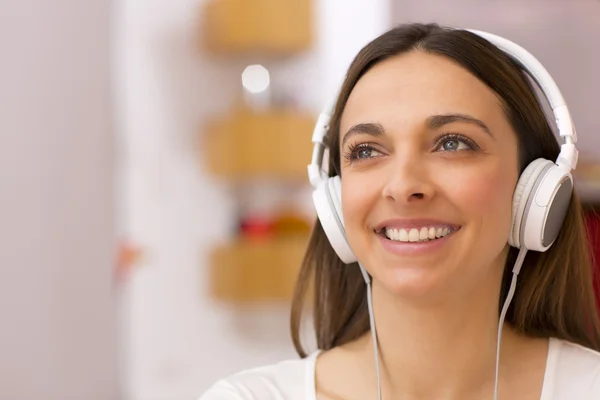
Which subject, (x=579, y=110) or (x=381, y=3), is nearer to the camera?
(x=579, y=110)

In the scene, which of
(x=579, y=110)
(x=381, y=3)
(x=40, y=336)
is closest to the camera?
(x=579, y=110)

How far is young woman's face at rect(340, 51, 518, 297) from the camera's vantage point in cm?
117

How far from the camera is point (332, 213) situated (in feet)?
4.16

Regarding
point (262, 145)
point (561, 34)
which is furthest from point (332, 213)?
point (262, 145)

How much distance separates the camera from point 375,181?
1206mm

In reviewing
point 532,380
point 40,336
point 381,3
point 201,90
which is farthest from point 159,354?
point 532,380

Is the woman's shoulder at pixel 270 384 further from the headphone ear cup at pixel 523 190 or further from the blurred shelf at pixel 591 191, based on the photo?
the blurred shelf at pixel 591 191

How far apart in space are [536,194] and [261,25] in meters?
2.25

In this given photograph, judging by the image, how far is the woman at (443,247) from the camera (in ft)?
3.86

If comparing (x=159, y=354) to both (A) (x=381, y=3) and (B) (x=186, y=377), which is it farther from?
(A) (x=381, y=3)

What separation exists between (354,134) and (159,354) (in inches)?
87.0

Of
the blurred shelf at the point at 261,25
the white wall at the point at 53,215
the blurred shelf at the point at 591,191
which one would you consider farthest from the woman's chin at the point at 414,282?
the blurred shelf at the point at 261,25

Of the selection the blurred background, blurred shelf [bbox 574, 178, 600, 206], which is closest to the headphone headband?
blurred shelf [bbox 574, 178, 600, 206]

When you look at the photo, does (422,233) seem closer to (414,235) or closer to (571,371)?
(414,235)
